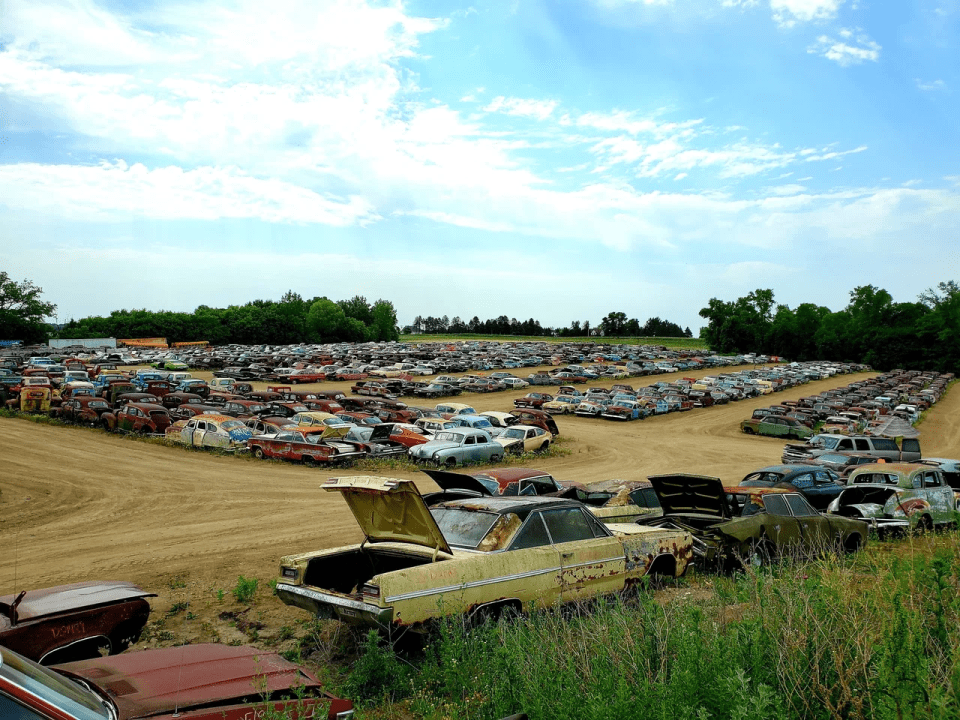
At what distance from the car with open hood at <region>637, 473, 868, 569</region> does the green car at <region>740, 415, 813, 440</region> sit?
1127 inches

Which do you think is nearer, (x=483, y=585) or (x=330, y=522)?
(x=483, y=585)

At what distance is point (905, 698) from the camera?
3.36 metres

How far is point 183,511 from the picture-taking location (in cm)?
1639

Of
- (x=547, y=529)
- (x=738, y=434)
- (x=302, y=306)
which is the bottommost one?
(x=738, y=434)

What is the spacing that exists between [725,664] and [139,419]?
28663 millimetres

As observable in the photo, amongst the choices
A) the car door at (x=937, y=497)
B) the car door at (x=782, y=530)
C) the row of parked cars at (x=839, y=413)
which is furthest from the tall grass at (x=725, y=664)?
the row of parked cars at (x=839, y=413)

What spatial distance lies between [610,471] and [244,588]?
18045mm

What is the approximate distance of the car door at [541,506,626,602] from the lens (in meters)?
7.57

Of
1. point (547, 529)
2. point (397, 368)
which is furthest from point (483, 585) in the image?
point (397, 368)

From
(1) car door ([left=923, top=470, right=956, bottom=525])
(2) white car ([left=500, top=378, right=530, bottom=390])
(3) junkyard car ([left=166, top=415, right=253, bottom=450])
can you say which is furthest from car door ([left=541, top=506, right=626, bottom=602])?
(2) white car ([left=500, top=378, right=530, bottom=390])

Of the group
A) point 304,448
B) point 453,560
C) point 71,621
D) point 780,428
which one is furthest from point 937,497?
point 780,428

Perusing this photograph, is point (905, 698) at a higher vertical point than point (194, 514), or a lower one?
higher

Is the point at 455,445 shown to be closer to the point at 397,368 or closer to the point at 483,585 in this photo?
the point at 483,585

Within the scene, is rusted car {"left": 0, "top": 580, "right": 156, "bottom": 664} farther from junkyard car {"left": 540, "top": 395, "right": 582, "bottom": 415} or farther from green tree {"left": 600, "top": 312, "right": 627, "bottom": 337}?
green tree {"left": 600, "top": 312, "right": 627, "bottom": 337}
